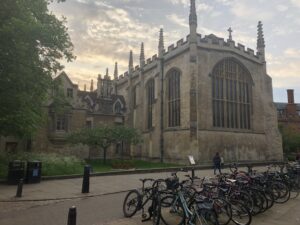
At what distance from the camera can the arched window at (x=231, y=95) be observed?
29484 mm

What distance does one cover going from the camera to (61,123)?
30.8 m

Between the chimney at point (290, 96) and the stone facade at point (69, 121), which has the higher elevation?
the chimney at point (290, 96)

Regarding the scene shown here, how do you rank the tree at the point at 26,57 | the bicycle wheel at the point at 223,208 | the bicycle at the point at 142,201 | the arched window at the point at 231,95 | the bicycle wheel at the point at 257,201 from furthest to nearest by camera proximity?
the arched window at the point at 231,95, the tree at the point at 26,57, the bicycle wheel at the point at 257,201, the bicycle at the point at 142,201, the bicycle wheel at the point at 223,208

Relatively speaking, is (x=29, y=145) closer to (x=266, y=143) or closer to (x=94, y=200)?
(x=94, y=200)

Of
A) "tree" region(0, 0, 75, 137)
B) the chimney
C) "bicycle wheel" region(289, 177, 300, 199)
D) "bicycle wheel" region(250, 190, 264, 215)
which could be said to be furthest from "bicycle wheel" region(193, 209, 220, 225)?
the chimney

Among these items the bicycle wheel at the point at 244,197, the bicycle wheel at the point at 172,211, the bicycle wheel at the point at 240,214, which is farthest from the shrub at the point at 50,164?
the bicycle wheel at the point at 240,214

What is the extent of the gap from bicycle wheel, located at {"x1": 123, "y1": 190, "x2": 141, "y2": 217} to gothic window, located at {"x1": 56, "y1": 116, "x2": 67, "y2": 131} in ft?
78.1

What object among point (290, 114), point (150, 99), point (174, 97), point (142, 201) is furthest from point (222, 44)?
point (290, 114)

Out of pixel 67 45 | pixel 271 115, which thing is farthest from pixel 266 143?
pixel 67 45

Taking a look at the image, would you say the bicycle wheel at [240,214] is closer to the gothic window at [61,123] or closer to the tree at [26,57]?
the tree at [26,57]

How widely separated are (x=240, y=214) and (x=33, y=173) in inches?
431

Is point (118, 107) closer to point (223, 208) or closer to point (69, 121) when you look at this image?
point (69, 121)

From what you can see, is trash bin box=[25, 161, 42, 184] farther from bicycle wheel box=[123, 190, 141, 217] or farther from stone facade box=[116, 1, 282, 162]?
stone facade box=[116, 1, 282, 162]

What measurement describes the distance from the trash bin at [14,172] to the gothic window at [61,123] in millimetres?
16420
